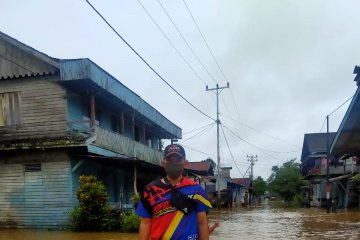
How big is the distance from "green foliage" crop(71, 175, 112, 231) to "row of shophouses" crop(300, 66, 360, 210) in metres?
7.70

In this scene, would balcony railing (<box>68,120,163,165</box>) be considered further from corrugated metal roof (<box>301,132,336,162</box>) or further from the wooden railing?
corrugated metal roof (<box>301,132,336,162</box>)

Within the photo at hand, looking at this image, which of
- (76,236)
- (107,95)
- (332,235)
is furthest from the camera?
(107,95)

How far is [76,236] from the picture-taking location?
13781mm

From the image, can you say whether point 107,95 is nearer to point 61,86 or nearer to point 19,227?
point 61,86

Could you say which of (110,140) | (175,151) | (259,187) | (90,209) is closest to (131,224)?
(90,209)

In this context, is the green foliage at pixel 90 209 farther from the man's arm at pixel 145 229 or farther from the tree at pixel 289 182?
the tree at pixel 289 182

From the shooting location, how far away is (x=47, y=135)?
16938 mm

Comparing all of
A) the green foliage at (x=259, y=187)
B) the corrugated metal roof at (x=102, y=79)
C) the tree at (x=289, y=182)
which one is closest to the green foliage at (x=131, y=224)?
the corrugated metal roof at (x=102, y=79)

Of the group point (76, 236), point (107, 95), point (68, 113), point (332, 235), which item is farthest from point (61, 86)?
point (332, 235)

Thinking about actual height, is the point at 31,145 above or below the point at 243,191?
above

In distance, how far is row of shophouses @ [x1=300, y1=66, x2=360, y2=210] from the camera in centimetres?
757

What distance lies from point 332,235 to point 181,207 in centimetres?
1311

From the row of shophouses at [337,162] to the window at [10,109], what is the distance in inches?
469

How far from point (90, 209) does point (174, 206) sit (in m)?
12.5
